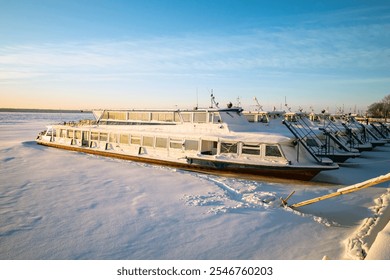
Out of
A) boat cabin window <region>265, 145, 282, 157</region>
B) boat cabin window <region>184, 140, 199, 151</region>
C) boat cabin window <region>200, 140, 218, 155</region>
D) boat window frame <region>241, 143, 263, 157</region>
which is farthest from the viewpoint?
boat cabin window <region>184, 140, 199, 151</region>

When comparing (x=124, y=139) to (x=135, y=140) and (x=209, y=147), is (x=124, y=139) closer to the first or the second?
(x=135, y=140)

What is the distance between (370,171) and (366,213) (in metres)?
9.24

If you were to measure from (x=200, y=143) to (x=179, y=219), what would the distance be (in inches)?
324

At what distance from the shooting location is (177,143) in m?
17.7

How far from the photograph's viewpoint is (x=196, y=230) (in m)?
8.00

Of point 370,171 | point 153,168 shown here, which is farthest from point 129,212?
point 370,171

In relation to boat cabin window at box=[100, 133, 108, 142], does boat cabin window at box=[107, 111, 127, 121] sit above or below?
above

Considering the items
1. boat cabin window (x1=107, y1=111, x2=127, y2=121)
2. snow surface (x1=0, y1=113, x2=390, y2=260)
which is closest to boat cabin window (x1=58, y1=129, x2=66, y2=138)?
boat cabin window (x1=107, y1=111, x2=127, y2=121)

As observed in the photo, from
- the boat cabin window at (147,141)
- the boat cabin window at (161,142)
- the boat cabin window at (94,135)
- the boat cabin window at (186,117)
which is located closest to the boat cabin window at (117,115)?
the boat cabin window at (94,135)

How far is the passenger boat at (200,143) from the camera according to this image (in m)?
14.2

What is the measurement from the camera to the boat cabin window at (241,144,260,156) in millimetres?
14820

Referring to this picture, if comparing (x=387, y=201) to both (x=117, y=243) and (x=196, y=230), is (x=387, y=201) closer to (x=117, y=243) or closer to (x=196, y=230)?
(x=196, y=230)

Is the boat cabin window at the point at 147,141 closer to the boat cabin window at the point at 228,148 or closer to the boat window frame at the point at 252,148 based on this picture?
the boat cabin window at the point at 228,148

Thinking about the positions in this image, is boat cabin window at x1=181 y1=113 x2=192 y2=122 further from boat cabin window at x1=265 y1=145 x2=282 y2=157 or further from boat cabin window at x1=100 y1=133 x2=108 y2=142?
boat cabin window at x1=100 y1=133 x2=108 y2=142
